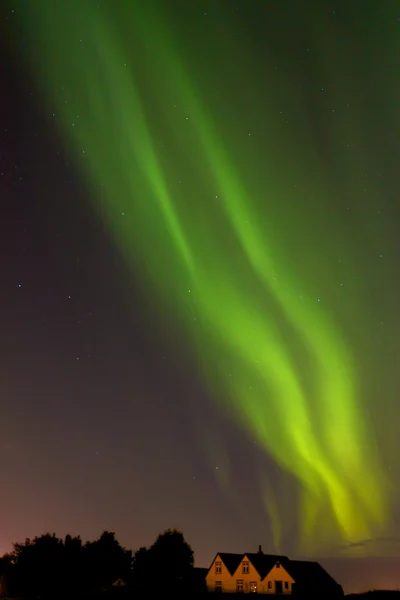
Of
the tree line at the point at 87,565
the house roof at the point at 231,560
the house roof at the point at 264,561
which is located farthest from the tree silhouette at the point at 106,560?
the house roof at the point at 264,561

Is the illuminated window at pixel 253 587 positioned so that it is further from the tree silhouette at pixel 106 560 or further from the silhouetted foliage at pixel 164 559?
the tree silhouette at pixel 106 560

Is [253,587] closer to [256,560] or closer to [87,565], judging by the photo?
[256,560]

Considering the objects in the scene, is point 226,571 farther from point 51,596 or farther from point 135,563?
point 135,563

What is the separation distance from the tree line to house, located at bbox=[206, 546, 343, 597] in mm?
8502

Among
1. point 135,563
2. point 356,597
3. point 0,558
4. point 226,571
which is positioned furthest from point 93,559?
point 356,597

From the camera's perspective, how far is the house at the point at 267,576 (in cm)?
7888

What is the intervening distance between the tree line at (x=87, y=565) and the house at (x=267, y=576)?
8.50 m

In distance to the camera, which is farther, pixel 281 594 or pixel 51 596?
pixel 51 596

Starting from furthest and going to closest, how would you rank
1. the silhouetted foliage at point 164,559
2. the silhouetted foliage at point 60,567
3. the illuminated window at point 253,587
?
the silhouetted foliage at point 164,559
the silhouetted foliage at point 60,567
the illuminated window at point 253,587

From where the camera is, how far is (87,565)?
10862 cm

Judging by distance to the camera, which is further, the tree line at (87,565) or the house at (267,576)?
the tree line at (87,565)

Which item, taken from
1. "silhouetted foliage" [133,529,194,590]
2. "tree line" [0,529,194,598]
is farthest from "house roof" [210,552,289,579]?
"silhouetted foliage" [133,529,194,590]

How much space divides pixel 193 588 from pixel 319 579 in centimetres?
1620

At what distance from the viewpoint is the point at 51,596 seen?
3659 inches
